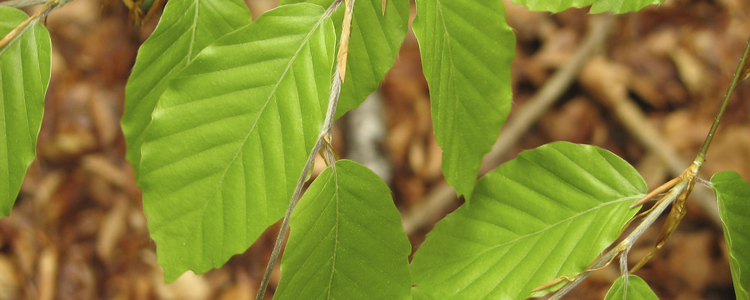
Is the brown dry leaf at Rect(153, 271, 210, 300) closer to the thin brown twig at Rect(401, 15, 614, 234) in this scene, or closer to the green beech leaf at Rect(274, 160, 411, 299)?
the thin brown twig at Rect(401, 15, 614, 234)

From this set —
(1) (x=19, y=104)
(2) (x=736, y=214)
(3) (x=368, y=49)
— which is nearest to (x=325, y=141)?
(3) (x=368, y=49)

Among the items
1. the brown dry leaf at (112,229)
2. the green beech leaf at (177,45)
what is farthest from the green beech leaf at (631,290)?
the brown dry leaf at (112,229)

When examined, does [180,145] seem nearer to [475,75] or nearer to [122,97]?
[475,75]

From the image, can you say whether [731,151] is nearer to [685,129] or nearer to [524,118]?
[685,129]

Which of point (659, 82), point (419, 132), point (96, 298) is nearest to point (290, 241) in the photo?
point (419, 132)

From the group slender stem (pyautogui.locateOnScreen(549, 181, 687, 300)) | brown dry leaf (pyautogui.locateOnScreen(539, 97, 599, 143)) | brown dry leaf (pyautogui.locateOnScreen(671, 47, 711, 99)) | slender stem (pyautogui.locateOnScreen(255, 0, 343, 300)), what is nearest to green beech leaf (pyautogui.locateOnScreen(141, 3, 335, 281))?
slender stem (pyautogui.locateOnScreen(255, 0, 343, 300))

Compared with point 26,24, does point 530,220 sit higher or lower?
lower

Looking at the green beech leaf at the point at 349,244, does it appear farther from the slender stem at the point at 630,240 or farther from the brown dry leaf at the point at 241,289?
the brown dry leaf at the point at 241,289
